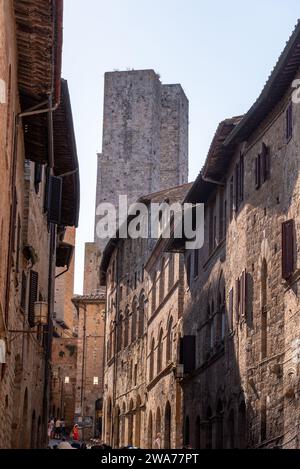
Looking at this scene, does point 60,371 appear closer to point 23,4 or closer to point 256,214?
point 256,214

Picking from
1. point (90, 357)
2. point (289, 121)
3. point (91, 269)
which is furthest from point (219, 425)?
point (91, 269)

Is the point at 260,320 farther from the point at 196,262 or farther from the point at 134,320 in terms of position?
the point at 134,320

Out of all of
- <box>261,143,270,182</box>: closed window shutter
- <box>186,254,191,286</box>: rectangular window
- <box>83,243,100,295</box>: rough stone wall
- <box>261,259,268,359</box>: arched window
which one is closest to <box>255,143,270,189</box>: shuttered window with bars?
Result: <box>261,143,270,182</box>: closed window shutter

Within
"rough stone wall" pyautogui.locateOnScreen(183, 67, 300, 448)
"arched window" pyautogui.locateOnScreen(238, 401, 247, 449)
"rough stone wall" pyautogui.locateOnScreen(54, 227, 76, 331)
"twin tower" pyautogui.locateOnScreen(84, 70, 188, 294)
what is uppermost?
"twin tower" pyautogui.locateOnScreen(84, 70, 188, 294)

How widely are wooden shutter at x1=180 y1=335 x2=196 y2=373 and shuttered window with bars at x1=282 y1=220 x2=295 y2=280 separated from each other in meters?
11.5

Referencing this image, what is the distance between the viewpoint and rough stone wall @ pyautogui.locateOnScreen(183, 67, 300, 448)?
20.8 metres

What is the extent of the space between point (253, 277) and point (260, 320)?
1244 millimetres

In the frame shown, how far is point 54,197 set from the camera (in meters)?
27.5

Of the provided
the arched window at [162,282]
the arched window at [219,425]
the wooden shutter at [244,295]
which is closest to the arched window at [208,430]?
the arched window at [219,425]

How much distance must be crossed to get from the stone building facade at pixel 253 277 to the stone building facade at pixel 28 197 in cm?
400

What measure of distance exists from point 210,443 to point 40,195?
26.0 feet

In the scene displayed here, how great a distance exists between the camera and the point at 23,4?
15.8 meters

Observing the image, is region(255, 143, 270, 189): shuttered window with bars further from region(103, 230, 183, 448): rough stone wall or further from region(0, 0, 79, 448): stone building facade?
region(103, 230, 183, 448): rough stone wall
